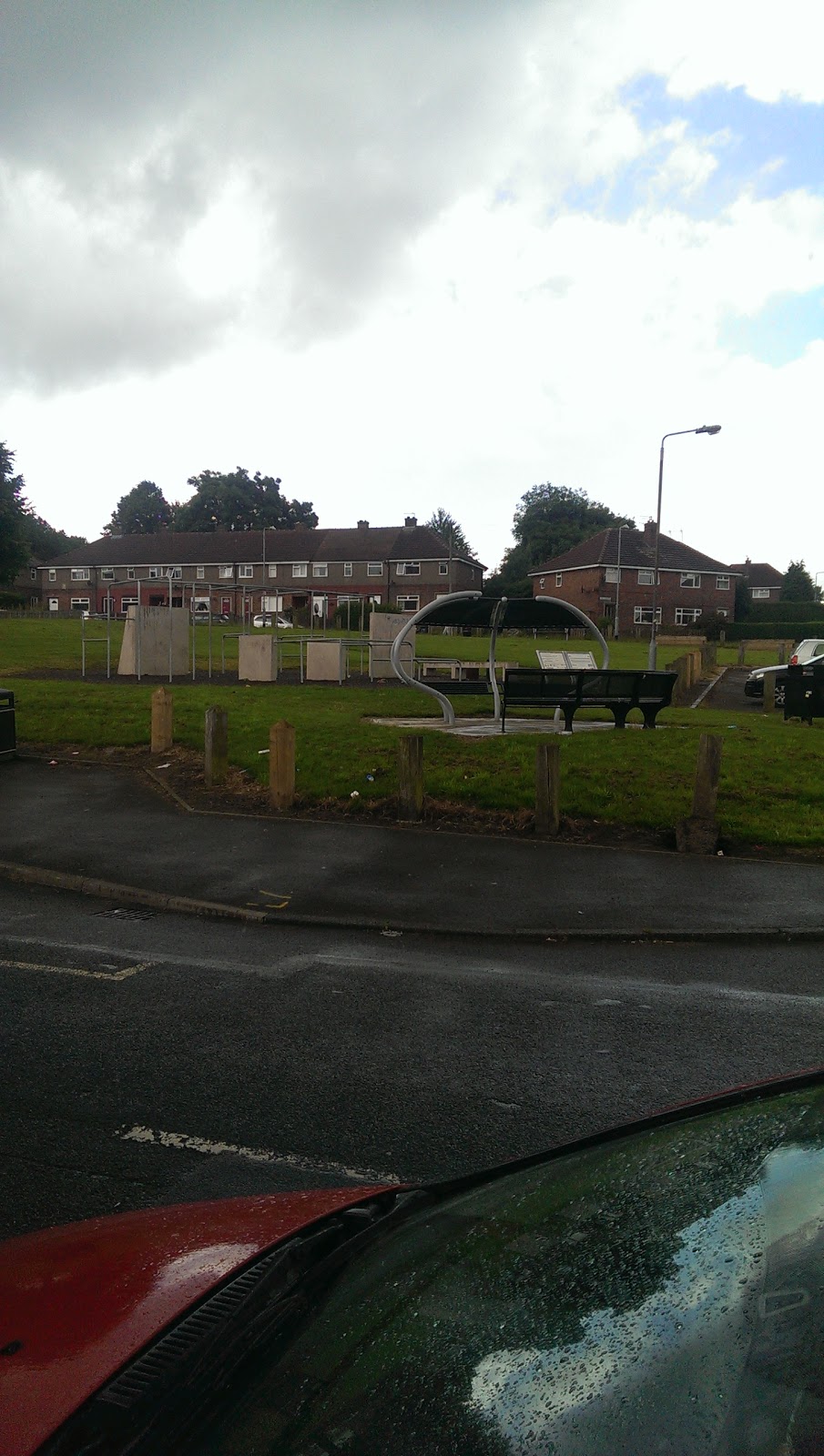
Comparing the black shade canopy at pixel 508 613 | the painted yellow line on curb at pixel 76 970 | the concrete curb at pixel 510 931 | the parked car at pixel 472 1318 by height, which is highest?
the black shade canopy at pixel 508 613

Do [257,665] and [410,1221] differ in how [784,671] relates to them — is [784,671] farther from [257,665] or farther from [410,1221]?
[410,1221]

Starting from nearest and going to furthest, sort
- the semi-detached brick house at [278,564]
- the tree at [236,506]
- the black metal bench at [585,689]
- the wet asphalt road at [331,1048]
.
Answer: the wet asphalt road at [331,1048] → the black metal bench at [585,689] → the semi-detached brick house at [278,564] → the tree at [236,506]

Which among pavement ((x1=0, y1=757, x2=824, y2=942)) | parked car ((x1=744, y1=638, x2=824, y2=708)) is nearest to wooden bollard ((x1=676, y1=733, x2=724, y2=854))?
pavement ((x1=0, y1=757, x2=824, y2=942))

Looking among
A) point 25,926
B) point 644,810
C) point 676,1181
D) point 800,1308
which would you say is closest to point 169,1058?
point 25,926

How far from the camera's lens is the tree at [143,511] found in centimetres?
13962

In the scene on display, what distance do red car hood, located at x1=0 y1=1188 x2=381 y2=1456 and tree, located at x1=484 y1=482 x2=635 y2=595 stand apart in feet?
306

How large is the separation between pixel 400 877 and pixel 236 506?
10955 cm

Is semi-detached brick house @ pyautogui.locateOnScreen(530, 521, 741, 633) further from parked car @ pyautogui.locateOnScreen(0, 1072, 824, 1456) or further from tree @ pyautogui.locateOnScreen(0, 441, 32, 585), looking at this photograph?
parked car @ pyautogui.locateOnScreen(0, 1072, 824, 1456)

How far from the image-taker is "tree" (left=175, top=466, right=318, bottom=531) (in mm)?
113250

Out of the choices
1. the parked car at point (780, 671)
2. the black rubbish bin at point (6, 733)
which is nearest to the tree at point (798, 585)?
the parked car at point (780, 671)

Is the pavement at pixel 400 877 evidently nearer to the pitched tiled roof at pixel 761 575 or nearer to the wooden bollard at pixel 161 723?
the wooden bollard at pixel 161 723

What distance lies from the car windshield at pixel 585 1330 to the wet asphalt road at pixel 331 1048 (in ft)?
7.25

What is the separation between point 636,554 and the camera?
74625 millimetres

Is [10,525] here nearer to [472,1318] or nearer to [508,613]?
[508,613]
